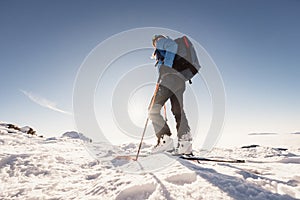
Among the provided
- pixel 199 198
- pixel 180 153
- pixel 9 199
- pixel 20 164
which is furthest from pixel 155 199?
pixel 180 153

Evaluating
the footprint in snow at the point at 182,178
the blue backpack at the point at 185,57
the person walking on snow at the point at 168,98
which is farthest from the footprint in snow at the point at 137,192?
the blue backpack at the point at 185,57

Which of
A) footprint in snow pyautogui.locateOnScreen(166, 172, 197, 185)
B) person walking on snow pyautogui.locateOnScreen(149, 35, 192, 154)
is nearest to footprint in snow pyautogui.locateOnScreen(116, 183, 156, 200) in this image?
footprint in snow pyautogui.locateOnScreen(166, 172, 197, 185)

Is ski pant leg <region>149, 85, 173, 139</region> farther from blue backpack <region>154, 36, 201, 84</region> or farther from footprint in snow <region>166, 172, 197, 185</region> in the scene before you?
footprint in snow <region>166, 172, 197, 185</region>

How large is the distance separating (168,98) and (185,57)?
1042 millimetres

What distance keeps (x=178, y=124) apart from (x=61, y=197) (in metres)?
3.18

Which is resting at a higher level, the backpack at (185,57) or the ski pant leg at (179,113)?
the backpack at (185,57)

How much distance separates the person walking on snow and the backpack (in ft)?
0.39

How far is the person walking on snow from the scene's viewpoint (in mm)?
4317

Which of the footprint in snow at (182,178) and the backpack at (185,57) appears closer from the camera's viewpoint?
the footprint in snow at (182,178)

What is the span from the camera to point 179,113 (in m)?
4.54

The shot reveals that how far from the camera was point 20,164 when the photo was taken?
290 cm

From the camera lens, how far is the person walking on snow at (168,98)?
14.2ft

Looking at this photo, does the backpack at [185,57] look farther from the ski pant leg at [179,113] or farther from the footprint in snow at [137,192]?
the footprint in snow at [137,192]

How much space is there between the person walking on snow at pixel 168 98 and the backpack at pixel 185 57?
12cm
